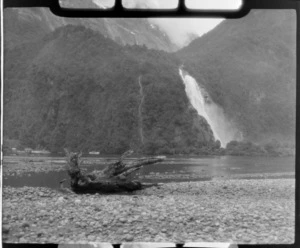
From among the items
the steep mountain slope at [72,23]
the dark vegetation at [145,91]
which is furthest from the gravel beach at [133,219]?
the steep mountain slope at [72,23]

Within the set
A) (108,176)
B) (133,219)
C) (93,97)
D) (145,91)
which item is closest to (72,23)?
(93,97)

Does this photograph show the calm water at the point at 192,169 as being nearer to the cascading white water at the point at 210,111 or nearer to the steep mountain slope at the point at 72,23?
the cascading white water at the point at 210,111

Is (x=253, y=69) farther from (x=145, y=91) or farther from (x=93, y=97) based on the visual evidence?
(x=93, y=97)

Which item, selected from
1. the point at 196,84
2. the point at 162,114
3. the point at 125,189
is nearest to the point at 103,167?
the point at 125,189

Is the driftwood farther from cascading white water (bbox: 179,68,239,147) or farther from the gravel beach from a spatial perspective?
cascading white water (bbox: 179,68,239,147)

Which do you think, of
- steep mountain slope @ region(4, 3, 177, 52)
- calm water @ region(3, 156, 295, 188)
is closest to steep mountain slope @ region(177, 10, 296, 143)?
calm water @ region(3, 156, 295, 188)

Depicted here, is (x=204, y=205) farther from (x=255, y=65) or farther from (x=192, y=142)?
(x=255, y=65)
